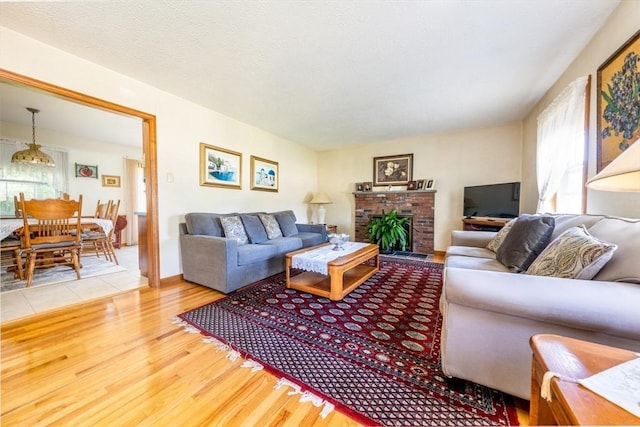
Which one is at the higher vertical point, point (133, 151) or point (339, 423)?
point (133, 151)

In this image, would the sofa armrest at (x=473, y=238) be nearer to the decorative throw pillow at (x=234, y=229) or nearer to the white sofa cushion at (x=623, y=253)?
the white sofa cushion at (x=623, y=253)

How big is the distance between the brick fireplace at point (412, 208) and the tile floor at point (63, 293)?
12.9 feet

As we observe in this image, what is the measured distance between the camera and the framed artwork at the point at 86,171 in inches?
180

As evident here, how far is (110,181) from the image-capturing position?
5.01 m

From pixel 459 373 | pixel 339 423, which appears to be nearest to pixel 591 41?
pixel 459 373

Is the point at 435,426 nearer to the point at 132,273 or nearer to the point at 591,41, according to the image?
the point at 591,41

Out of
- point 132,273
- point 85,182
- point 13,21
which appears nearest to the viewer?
point 13,21

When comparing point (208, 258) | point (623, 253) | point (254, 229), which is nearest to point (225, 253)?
point (208, 258)

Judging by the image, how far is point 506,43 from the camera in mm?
1886

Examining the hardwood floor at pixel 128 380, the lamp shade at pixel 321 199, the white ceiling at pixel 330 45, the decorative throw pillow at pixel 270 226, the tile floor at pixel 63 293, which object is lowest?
the hardwood floor at pixel 128 380

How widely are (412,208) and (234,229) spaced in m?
3.30

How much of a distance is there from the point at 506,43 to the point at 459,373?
94.3 inches

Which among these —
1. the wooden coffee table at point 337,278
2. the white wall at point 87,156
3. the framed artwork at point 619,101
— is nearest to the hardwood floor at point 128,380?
the wooden coffee table at point 337,278

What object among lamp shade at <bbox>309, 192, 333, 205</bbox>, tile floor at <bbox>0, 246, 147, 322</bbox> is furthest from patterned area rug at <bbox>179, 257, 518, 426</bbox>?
lamp shade at <bbox>309, 192, 333, 205</bbox>
